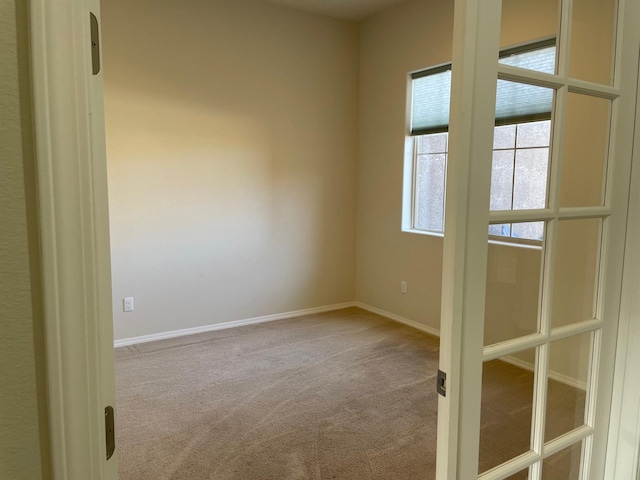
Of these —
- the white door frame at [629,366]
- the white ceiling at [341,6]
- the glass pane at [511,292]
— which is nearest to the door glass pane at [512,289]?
the glass pane at [511,292]

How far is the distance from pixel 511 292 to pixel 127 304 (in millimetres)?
3481

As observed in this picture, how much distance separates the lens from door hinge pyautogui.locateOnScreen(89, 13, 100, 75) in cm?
66

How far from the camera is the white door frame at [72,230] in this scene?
1.98ft

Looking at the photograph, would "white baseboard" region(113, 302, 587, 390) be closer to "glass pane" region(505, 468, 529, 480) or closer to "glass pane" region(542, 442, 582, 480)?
"glass pane" region(542, 442, 582, 480)

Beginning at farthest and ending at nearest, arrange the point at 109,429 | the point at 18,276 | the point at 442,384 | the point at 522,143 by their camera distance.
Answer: the point at 522,143 → the point at 442,384 → the point at 109,429 → the point at 18,276

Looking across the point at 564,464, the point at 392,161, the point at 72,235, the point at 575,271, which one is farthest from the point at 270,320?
the point at 72,235

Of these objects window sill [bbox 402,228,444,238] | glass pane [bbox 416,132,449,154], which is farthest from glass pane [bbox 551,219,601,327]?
glass pane [bbox 416,132,449,154]

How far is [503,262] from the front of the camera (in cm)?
119

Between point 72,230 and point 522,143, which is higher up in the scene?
point 522,143

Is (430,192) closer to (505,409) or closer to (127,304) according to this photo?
(127,304)

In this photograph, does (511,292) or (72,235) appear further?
(511,292)

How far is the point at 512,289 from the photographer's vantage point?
1237 mm

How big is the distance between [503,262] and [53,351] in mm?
1005

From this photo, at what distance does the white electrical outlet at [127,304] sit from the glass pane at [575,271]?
11.5 feet
